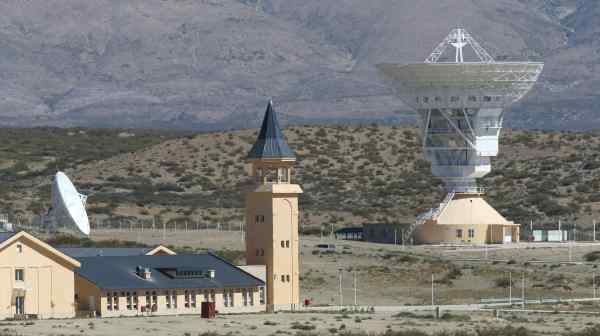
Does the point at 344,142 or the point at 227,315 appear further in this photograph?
the point at 344,142

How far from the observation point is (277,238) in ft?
235

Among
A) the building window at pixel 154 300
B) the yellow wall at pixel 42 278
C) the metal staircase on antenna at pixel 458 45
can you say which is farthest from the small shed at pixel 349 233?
the yellow wall at pixel 42 278

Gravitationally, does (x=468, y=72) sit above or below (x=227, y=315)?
above

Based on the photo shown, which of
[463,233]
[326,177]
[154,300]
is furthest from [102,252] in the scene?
[326,177]

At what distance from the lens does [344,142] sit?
154875 mm

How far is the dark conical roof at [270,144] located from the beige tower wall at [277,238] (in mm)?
1109

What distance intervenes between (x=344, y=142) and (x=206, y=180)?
15397 millimetres

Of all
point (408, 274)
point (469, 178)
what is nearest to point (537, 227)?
point (469, 178)

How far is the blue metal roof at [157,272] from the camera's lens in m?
66.8

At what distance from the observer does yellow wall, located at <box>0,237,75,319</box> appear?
65.4m

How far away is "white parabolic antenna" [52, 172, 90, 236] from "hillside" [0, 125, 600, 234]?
78.0 ft

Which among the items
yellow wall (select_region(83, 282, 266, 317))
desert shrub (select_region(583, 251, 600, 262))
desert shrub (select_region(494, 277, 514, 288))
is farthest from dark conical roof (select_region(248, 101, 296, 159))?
desert shrub (select_region(583, 251, 600, 262))

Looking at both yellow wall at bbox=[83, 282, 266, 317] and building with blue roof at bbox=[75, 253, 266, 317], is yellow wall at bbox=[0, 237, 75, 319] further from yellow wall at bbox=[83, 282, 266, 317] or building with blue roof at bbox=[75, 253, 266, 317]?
yellow wall at bbox=[83, 282, 266, 317]

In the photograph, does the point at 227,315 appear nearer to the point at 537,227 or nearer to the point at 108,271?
the point at 108,271
